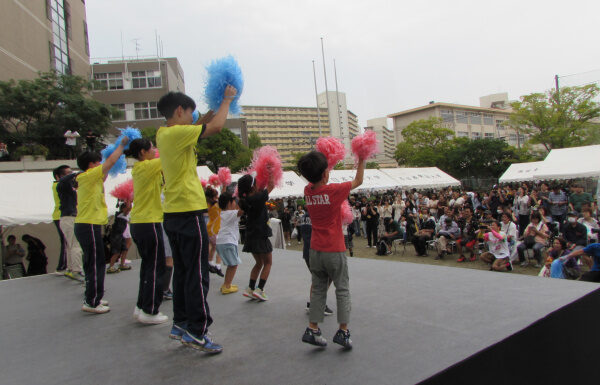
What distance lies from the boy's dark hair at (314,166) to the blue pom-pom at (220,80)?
715 mm

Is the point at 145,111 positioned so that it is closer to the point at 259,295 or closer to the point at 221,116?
the point at 259,295

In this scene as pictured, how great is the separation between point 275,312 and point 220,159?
35647mm

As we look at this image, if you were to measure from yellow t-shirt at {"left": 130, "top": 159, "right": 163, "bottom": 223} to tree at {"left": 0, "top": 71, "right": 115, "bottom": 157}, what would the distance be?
1839 centimetres

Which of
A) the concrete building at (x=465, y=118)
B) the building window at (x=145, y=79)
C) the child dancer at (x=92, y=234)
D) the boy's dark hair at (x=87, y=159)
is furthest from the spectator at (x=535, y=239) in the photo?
the concrete building at (x=465, y=118)

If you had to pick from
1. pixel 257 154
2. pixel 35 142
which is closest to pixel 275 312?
pixel 257 154

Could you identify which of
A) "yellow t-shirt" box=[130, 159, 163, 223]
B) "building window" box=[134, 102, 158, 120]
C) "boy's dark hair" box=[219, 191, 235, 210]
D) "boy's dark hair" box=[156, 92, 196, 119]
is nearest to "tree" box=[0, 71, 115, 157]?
"boy's dark hair" box=[219, 191, 235, 210]

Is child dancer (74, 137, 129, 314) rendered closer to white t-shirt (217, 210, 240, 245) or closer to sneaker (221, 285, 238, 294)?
sneaker (221, 285, 238, 294)

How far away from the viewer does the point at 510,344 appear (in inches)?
94.0

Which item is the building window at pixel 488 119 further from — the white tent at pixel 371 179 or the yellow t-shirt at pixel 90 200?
the yellow t-shirt at pixel 90 200

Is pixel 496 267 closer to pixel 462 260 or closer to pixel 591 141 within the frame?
pixel 462 260

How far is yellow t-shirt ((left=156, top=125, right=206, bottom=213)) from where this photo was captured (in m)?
2.47

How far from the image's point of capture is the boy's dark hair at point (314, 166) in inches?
112

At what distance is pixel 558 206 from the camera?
11.6 meters

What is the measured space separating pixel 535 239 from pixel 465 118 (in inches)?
3113
